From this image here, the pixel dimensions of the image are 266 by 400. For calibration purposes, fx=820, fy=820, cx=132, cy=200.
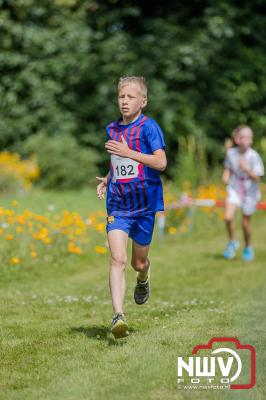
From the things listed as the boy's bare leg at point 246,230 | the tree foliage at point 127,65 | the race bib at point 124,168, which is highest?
the tree foliage at point 127,65

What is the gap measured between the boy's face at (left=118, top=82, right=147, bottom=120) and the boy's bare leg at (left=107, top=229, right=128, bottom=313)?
923 mm

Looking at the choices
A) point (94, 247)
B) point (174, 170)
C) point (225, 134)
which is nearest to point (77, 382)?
point (94, 247)

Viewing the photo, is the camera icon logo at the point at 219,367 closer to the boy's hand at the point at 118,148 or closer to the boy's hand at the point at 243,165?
the boy's hand at the point at 118,148

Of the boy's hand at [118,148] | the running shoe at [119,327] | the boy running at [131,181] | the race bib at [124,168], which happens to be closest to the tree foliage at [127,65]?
the boy running at [131,181]

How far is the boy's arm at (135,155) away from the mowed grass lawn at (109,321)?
130 cm

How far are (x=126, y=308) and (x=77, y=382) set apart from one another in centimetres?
306

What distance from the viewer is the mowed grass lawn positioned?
487cm

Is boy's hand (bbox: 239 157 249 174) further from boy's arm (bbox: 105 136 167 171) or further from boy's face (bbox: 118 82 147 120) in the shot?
boy's arm (bbox: 105 136 167 171)

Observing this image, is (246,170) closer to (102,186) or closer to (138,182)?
(102,186)

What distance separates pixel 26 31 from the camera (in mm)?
20469

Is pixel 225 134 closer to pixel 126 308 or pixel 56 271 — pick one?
pixel 56 271

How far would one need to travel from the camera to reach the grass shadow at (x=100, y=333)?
6039 millimetres

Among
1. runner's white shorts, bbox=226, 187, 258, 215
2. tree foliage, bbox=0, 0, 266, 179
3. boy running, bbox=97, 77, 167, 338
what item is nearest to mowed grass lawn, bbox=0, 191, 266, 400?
boy running, bbox=97, 77, 167, 338

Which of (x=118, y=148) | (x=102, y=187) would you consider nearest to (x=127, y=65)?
(x=102, y=187)
